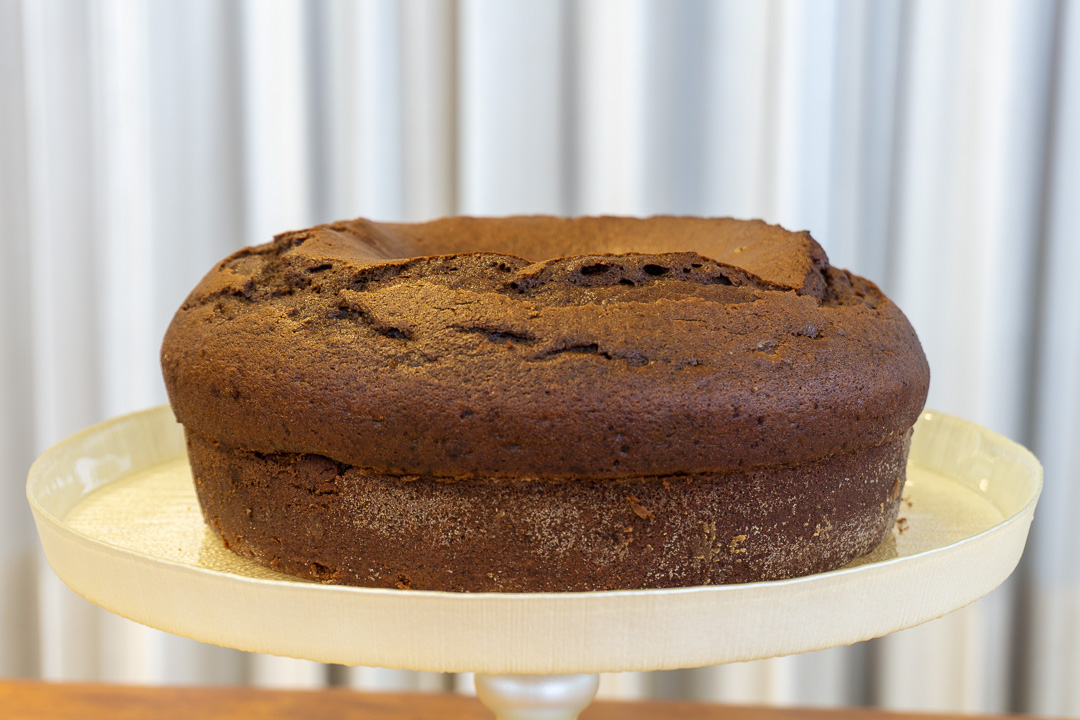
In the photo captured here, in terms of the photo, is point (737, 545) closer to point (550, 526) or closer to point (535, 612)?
point (550, 526)

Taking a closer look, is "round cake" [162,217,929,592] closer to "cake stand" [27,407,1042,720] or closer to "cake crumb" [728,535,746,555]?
"cake crumb" [728,535,746,555]

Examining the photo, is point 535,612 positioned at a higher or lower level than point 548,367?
lower

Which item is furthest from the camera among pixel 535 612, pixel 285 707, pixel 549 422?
pixel 285 707

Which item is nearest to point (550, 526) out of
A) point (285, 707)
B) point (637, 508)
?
point (637, 508)

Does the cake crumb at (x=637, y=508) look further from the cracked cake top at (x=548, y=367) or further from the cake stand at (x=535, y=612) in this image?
the cake stand at (x=535, y=612)

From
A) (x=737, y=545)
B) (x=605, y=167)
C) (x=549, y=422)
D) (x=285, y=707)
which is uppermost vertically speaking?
(x=605, y=167)

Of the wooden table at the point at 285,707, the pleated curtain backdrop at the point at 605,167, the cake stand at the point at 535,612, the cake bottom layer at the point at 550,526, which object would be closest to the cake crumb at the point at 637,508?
the cake bottom layer at the point at 550,526

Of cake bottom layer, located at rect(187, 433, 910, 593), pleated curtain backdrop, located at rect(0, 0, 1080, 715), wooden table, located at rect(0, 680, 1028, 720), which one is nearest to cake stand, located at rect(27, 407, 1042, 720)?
cake bottom layer, located at rect(187, 433, 910, 593)
